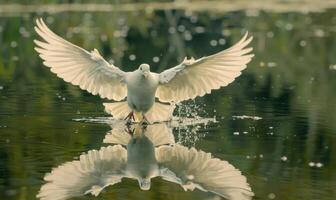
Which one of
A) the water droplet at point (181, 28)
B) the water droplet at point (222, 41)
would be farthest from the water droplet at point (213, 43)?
the water droplet at point (181, 28)

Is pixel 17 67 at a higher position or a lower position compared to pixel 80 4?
lower

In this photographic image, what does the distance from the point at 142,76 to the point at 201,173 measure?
275 cm

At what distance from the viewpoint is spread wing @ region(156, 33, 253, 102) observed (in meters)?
12.0

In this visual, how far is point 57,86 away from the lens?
1616cm

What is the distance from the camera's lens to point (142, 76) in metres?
11.8

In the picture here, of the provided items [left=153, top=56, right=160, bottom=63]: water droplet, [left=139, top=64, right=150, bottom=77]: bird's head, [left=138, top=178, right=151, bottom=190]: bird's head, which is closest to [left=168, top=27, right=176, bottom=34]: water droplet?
[left=153, top=56, right=160, bottom=63]: water droplet

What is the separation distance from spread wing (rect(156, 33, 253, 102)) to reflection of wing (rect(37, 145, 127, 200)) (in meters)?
1.85

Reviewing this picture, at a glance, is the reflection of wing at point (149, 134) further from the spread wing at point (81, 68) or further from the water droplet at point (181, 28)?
the water droplet at point (181, 28)

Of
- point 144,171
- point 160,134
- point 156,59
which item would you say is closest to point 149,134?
point 160,134

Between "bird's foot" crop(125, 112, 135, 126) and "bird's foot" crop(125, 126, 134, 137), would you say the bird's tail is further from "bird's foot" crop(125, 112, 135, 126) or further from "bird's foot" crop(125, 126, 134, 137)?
"bird's foot" crop(125, 126, 134, 137)

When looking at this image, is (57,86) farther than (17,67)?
No

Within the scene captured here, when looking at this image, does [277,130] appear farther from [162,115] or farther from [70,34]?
[70,34]

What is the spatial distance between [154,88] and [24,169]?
297cm

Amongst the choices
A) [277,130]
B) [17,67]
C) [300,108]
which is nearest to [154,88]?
[277,130]
